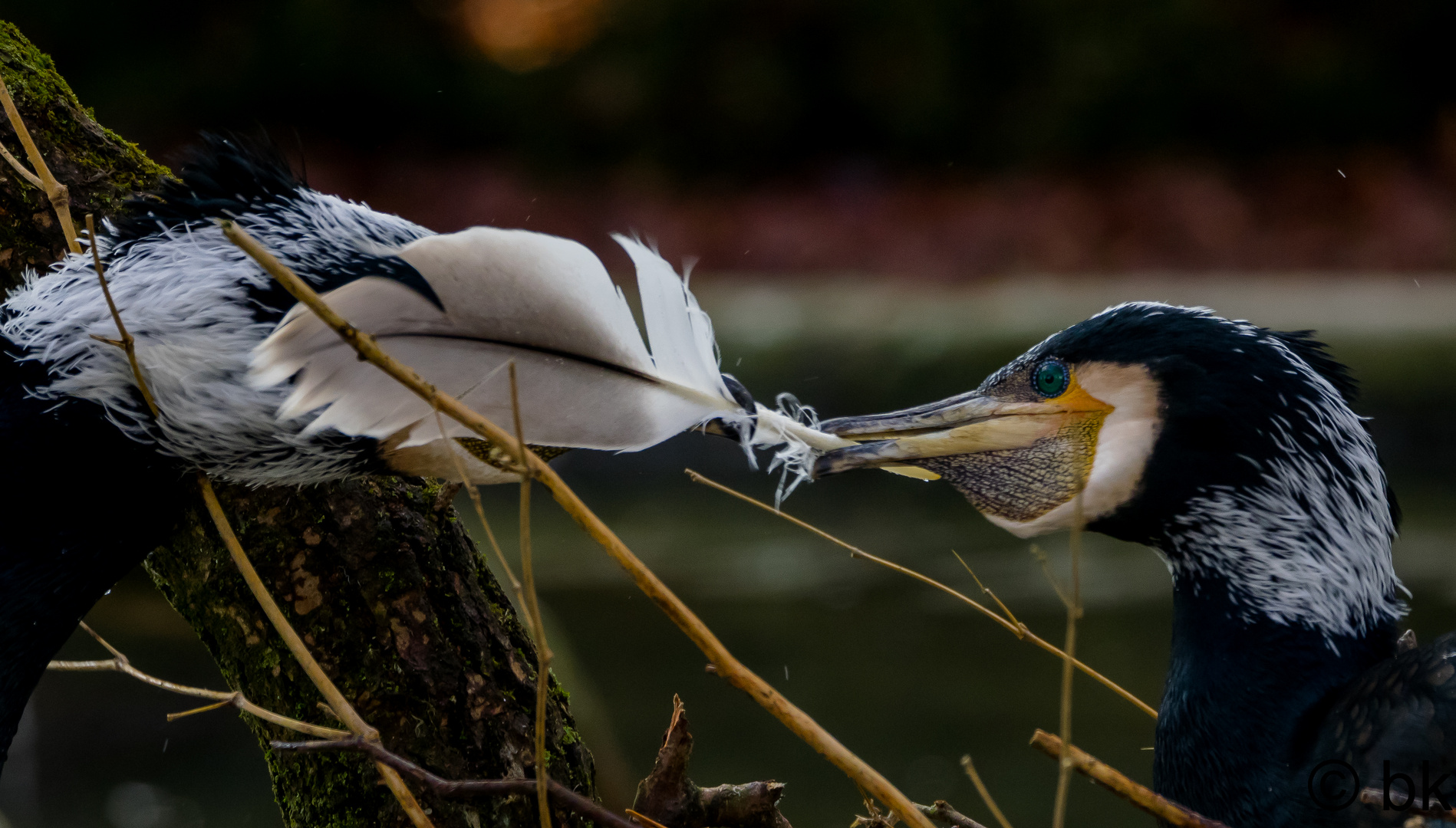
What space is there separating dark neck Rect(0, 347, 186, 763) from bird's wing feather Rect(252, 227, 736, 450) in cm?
19

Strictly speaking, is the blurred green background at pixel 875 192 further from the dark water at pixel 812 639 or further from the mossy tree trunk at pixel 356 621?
the mossy tree trunk at pixel 356 621

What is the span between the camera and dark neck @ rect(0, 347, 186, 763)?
0.95 metres

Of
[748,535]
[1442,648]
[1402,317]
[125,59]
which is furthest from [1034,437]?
[125,59]

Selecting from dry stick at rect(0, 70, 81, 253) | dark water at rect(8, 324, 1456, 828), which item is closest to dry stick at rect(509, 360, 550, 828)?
dry stick at rect(0, 70, 81, 253)

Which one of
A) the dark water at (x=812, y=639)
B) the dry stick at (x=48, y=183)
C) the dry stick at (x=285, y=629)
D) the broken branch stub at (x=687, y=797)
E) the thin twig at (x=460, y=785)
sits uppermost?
the dry stick at (x=48, y=183)

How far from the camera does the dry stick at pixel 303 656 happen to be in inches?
36.8

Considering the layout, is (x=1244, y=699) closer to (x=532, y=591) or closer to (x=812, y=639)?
(x=532, y=591)

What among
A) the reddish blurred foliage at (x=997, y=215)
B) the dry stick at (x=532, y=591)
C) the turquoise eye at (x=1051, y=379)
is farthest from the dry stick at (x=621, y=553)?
the reddish blurred foliage at (x=997, y=215)

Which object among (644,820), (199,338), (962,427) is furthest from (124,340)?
(962,427)

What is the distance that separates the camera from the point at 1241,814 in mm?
1044

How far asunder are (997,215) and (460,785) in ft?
20.7

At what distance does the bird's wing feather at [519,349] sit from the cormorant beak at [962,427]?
156 millimetres

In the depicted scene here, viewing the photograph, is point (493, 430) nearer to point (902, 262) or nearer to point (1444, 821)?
point (1444, 821)

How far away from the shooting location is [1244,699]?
106 centimetres
